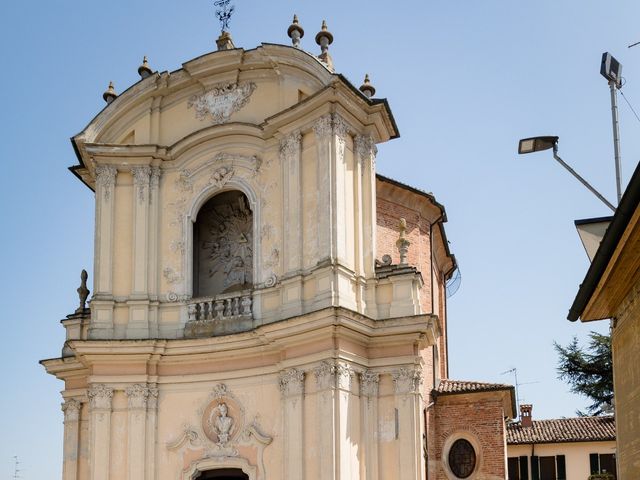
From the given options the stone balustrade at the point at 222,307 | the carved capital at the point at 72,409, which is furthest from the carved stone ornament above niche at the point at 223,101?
the carved capital at the point at 72,409

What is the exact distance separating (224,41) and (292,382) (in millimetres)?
8292

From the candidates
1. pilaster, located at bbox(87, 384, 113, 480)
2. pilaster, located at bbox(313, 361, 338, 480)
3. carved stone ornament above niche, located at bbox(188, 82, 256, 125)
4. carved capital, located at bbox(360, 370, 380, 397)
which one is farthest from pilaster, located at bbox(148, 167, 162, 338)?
carved capital, located at bbox(360, 370, 380, 397)

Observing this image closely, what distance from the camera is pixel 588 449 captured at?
3303cm

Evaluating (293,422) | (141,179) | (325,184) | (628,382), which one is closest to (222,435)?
(293,422)

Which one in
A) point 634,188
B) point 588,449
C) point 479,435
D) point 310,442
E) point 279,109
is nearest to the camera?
point 634,188

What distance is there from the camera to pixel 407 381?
55.7 feet

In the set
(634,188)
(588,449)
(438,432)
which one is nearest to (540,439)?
(588,449)

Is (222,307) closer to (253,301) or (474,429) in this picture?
(253,301)

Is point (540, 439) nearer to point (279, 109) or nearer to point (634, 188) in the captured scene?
point (279, 109)

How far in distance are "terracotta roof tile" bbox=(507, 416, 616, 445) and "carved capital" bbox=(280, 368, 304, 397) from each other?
18517 mm

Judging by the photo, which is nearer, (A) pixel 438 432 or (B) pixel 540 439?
(A) pixel 438 432

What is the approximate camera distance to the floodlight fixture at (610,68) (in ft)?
31.1

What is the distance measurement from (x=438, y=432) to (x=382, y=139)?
678 cm

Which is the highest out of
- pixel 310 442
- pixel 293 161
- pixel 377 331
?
pixel 293 161
